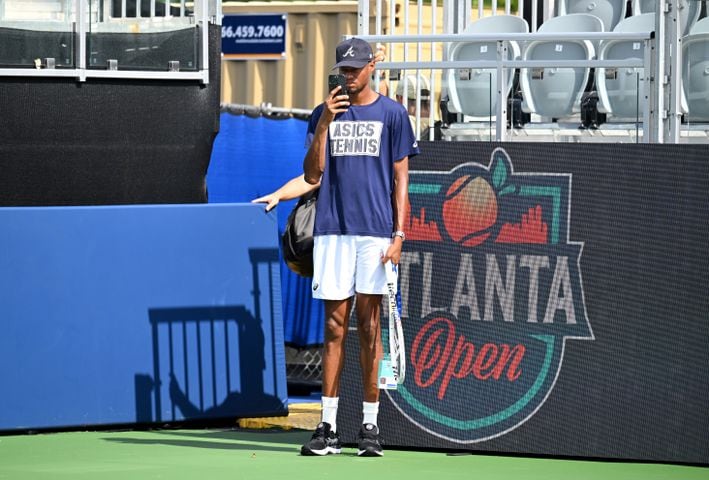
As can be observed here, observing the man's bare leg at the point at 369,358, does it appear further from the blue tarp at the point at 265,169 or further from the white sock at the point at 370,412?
the blue tarp at the point at 265,169

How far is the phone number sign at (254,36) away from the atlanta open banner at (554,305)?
63.9 feet

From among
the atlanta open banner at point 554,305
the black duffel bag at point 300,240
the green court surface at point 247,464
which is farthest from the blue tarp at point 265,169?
the atlanta open banner at point 554,305

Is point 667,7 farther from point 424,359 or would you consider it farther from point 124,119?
point 124,119

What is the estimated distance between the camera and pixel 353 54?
7.48 metres

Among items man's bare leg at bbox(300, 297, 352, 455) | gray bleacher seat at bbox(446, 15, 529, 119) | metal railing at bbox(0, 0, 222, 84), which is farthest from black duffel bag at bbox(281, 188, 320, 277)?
metal railing at bbox(0, 0, 222, 84)

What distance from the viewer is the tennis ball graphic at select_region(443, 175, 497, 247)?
7648mm

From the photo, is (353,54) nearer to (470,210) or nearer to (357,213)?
(357,213)

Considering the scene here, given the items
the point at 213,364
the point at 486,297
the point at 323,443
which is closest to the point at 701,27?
the point at 486,297

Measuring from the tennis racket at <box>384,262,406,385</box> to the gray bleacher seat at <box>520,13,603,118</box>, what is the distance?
7.54 ft

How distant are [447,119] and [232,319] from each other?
2.23 m

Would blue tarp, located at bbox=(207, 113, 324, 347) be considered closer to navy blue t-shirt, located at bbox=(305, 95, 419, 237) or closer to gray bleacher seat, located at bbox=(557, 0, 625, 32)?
gray bleacher seat, located at bbox=(557, 0, 625, 32)

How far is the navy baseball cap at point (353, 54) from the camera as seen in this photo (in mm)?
7465

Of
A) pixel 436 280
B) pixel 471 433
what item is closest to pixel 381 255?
pixel 436 280

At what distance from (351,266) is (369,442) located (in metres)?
0.90
